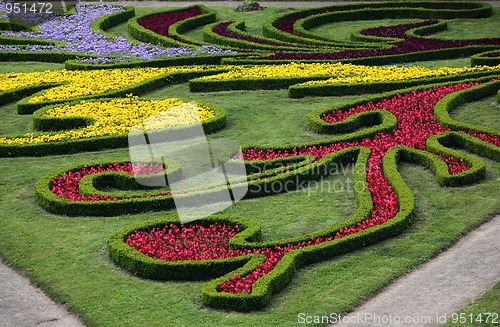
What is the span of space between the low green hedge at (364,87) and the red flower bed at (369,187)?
0.93m

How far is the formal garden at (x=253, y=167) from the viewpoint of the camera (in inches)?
568

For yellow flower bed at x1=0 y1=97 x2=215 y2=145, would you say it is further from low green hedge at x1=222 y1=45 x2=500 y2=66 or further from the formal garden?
low green hedge at x1=222 y1=45 x2=500 y2=66

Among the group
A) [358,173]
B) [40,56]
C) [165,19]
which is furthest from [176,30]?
[358,173]

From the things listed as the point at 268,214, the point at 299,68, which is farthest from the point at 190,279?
the point at 299,68

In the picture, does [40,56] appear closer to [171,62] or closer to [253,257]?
[171,62]

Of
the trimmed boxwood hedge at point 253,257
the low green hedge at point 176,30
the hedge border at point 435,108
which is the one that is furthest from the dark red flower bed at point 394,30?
the trimmed boxwood hedge at point 253,257

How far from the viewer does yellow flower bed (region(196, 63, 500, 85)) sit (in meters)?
24.7

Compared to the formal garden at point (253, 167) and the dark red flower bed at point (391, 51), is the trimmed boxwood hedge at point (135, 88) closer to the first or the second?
the formal garden at point (253, 167)

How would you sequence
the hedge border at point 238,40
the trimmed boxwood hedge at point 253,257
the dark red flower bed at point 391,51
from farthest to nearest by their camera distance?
the hedge border at point 238,40 < the dark red flower bed at point 391,51 < the trimmed boxwood hedge at point 253,257

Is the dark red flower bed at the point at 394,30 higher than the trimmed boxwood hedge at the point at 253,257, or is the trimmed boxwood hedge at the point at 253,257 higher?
the dark red flower bed at the point at 394,30

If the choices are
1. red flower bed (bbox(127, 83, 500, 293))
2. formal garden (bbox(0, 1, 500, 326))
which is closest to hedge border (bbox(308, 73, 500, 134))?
formal garden (bbox(0, 1, 500, 326))

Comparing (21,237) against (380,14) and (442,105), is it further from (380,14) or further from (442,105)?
(380,14)

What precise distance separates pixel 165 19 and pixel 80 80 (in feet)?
33.7

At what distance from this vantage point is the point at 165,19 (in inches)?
1426
